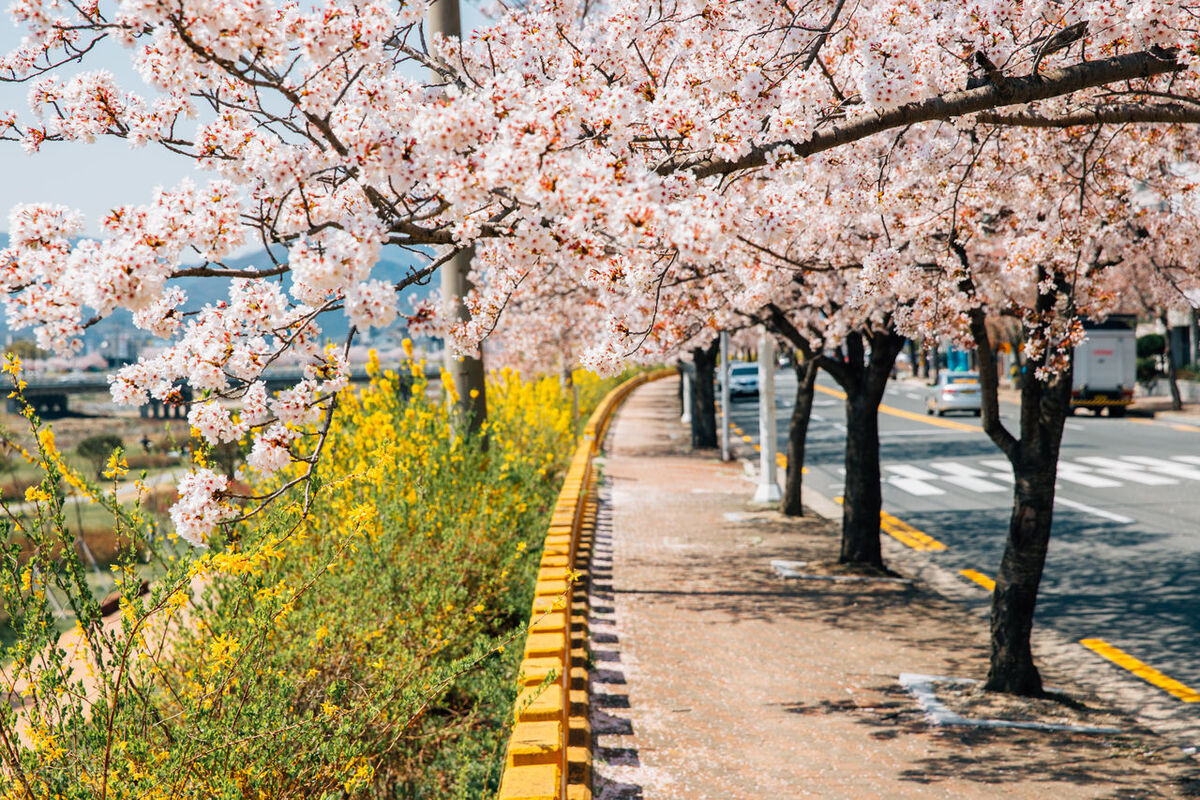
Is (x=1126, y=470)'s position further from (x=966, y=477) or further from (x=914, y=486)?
(x=914, y=486)

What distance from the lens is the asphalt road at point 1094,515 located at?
28.3 ft

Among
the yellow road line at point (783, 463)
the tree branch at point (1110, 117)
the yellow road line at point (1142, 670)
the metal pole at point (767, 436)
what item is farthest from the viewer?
the yellow road line at point (783, 463)

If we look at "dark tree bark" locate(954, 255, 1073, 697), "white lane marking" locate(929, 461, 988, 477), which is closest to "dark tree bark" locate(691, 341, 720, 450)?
"white lane marking" locate(929, 461, 988, 477)

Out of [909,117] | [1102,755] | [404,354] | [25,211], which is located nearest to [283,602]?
[25,211]

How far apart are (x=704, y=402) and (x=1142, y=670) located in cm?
1585

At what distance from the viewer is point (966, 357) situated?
4891cm

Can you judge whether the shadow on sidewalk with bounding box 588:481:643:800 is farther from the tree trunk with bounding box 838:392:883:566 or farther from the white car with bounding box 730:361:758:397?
the white car with bounding box 730:361:758:397

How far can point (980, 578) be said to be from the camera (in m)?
10.4

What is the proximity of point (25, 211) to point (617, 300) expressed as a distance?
5913 mm

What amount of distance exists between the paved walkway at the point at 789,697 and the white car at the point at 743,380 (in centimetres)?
3221

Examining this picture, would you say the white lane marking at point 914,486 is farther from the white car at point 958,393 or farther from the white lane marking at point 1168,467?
the white car at point 958,393

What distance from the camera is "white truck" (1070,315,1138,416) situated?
30234mm

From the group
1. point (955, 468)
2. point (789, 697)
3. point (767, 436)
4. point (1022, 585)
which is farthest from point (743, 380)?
point (789, 697)

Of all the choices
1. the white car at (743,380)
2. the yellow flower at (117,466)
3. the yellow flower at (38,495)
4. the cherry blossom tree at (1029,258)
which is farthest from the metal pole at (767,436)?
the white car at (743,380)
